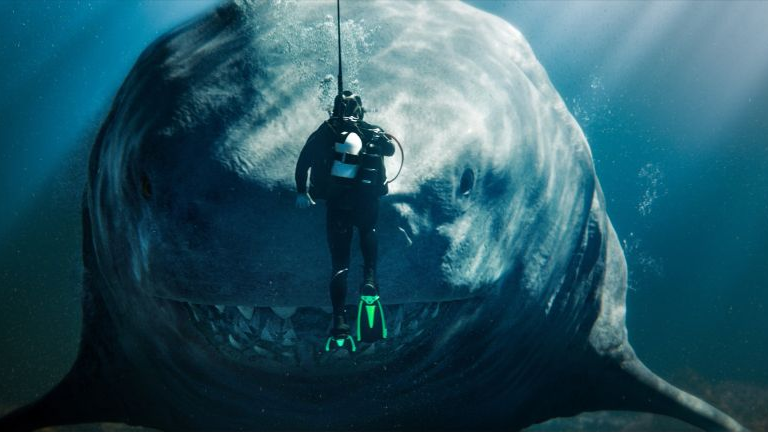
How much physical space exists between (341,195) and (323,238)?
16 centimetres

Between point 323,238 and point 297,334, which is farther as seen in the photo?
point 297,334

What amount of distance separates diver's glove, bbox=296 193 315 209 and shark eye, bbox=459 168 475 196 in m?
0.66

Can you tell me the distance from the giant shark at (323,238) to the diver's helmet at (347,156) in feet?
0.51

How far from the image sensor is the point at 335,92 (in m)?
2.25

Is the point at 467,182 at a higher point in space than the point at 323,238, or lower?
lower

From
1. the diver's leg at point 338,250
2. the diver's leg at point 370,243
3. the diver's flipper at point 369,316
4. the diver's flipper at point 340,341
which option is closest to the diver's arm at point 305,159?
the diver's leg at point 338,250

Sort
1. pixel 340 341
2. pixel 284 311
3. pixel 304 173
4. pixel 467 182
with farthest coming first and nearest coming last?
pixel 467 182 → pixel 284 311 → pixel 340 341 → pixel 304 173

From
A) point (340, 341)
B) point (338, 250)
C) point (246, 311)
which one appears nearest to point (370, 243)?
point (338, 250)

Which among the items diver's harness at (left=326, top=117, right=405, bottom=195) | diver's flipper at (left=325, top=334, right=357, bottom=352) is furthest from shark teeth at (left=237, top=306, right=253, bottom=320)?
diver's harness at (left=326, top=117, right=405, bottom=195)

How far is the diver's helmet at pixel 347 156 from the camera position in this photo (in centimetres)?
188

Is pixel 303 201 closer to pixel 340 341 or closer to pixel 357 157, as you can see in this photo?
pixel 357 157

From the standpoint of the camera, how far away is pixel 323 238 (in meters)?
1.86

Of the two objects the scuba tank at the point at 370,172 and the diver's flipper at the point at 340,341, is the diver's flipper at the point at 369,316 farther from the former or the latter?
the scuba tank at the point at 370,172

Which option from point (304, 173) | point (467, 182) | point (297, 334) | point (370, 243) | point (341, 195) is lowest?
point (297, 334)
